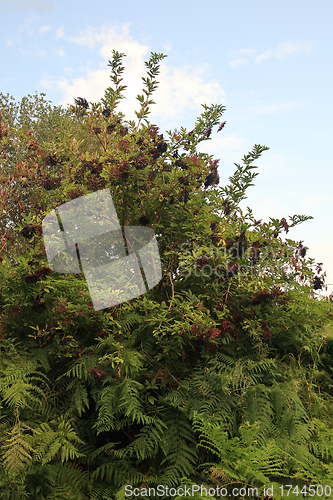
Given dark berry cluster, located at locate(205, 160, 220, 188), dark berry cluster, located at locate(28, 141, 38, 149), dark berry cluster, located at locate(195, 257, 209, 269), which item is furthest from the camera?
dark berry cluster, located at locate(28, 141, 38, 149)

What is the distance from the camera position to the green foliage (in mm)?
2115

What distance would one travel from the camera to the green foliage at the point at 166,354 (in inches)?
83.3

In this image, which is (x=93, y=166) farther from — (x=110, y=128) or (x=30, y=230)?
(x=30, y=230)

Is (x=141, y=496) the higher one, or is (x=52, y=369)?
(x=52, y=369)

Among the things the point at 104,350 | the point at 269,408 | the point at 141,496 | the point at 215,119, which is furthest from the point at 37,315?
the point at 215,119

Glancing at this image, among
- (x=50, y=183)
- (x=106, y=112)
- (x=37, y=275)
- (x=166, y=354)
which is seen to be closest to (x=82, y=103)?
(x=106, y=112)

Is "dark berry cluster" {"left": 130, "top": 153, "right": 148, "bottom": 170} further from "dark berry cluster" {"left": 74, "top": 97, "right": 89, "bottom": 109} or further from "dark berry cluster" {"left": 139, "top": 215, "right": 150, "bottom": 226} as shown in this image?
"dark berry cluster" {"left": 74, "top": 97, "right": 89, "bottom": 109}

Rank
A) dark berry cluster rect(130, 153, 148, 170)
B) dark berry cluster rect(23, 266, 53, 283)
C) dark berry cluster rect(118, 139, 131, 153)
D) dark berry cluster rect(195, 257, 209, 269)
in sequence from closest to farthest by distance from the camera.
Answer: dark berry cluster rect(23, 266, 53, 283)
dark berry cluster rect(195, 257, 209, 269)
dark berry cluster rect(130, 153, 148, 170)
dark berry cluster rect(118, 139, 131, 153)

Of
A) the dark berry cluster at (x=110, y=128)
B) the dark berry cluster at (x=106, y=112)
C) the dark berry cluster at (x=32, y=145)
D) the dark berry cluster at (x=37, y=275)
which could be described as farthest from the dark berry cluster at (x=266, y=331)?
the dark berry cluster at (x=32, y=145)

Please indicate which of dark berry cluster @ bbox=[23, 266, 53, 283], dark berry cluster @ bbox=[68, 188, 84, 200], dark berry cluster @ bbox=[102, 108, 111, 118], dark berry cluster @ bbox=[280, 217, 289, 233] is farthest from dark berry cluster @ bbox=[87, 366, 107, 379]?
dark berry cluster @ bbox=[102, 108, 111, 118]

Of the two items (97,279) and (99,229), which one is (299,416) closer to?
(97,279)

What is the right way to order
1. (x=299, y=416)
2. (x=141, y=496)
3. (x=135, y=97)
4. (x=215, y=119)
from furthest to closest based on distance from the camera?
(x=215, y=119) → (x=135, y=97) → (x=299, y=416) → (x=141, y=496)

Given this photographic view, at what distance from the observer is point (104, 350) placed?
100 inches

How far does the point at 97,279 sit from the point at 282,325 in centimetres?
155
